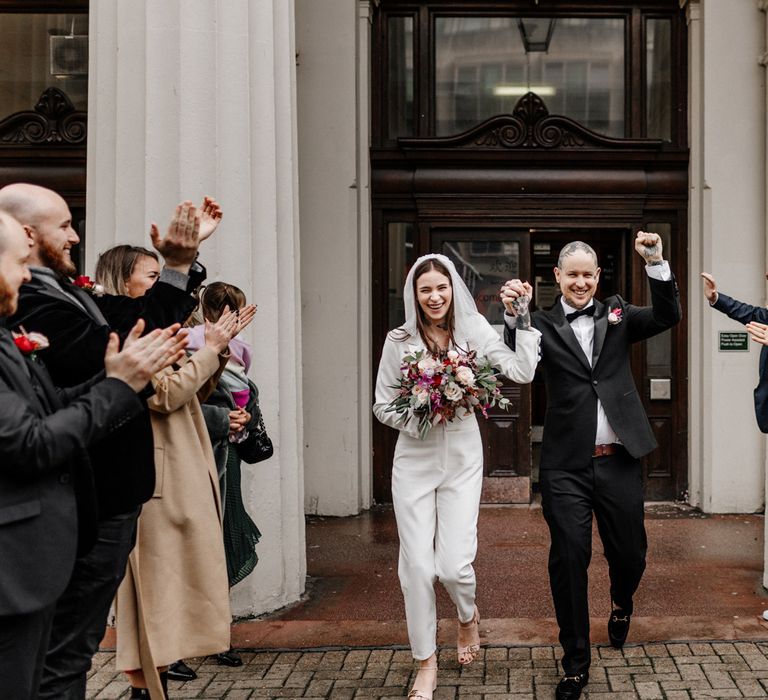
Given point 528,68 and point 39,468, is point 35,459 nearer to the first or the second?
point 39,468

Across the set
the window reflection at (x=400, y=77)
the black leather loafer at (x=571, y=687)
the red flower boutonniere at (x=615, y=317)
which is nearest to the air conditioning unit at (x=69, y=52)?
the window reflection at (x=400, y=77)

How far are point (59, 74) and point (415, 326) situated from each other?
5524 mm

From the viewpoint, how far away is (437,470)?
473 centimetres

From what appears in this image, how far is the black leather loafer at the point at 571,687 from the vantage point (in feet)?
14.5

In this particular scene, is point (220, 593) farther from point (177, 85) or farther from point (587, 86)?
point (587, 86)

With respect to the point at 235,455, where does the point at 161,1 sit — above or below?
above

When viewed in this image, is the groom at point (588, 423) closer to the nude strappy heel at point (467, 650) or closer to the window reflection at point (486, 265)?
the nude strappy heel at point (467, 650)

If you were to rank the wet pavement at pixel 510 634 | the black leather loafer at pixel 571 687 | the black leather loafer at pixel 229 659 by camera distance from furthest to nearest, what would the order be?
the black leather loafer at pixel 229 659 → the wet pavement at pixel 510 634 → the black leather loafer at pixel 571 687

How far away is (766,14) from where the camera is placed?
8516 millimetres

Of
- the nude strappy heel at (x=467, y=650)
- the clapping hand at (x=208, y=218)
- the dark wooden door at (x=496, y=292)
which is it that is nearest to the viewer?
the clapping hand at (x=208, y=218)

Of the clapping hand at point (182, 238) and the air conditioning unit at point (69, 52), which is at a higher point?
the air conditioning unit at point (69, 52)

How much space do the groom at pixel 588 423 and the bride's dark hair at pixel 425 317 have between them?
1.04ft

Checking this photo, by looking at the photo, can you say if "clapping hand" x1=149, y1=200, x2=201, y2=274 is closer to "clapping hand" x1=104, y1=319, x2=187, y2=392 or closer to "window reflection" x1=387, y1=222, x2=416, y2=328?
"clapping hand" x1=104, y1=319, x2=187, y2=392

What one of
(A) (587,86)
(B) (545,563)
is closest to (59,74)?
(A) (587,86)
